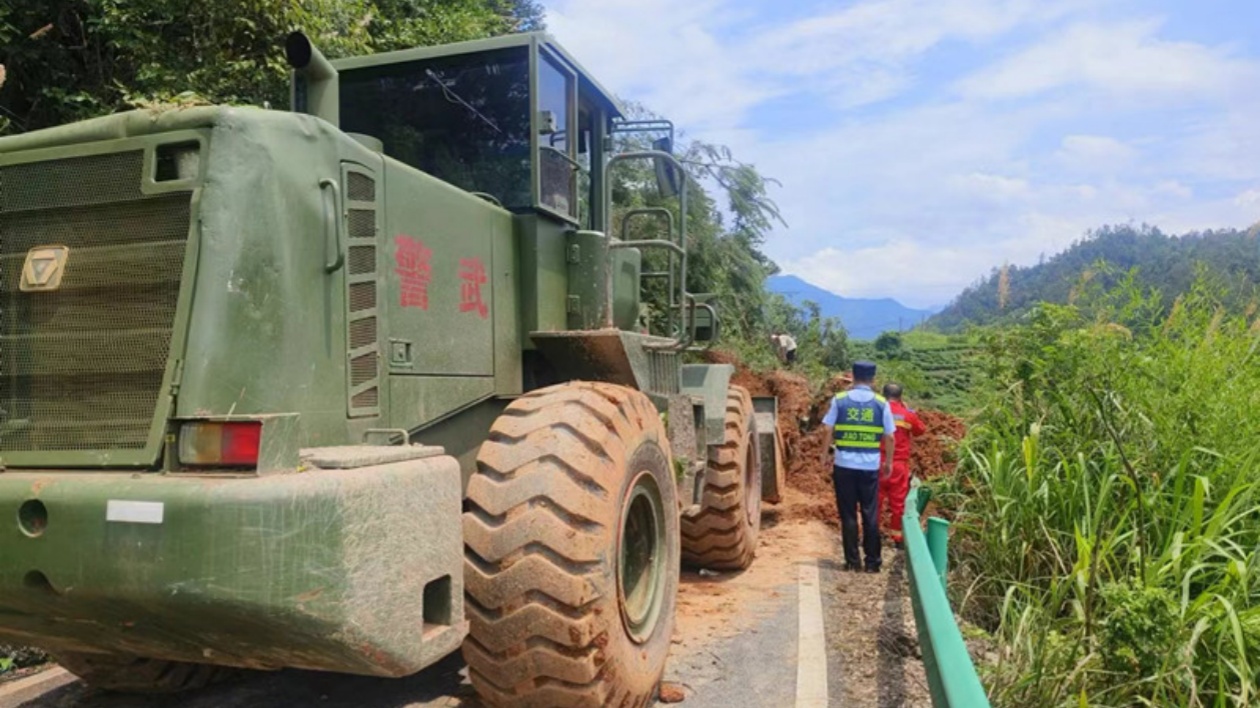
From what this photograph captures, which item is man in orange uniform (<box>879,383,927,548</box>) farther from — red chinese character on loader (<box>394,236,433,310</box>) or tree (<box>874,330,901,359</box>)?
tree (<box>874,330,901,359</box>)

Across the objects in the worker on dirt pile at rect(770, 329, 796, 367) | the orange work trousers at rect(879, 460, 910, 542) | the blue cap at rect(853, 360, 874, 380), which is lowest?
the orange work trousers at rect(879, 460, 910, 542)

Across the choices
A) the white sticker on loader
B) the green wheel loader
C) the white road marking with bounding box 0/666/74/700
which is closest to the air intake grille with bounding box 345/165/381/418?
the green wheel loader

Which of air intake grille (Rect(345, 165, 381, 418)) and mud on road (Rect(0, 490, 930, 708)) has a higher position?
air intake grille (Rect(345, 165, 381, 418))

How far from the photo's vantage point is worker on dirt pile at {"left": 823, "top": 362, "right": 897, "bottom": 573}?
22.9ft

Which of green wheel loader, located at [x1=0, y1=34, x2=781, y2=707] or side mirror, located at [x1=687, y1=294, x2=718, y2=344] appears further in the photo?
side mirror, located at [x1=687, y1=294, x2=718, y2=344]

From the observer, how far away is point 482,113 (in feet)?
15.9

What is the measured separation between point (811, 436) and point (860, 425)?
451cm

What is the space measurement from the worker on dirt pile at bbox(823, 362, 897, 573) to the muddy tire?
4.52 metres

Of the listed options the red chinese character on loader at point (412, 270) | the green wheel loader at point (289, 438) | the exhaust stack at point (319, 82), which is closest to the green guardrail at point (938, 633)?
the green wheel loader at point (289, 438)

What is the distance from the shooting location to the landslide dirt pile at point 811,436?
960cm

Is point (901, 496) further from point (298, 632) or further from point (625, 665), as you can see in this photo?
point (298, 632)

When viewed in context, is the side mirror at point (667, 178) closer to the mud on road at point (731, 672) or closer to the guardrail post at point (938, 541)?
the guardrail post at point (938, 541)

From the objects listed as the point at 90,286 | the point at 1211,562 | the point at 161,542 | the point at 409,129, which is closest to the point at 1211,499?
the point at 1211,562

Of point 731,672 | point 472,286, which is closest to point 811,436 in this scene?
point 731,672
